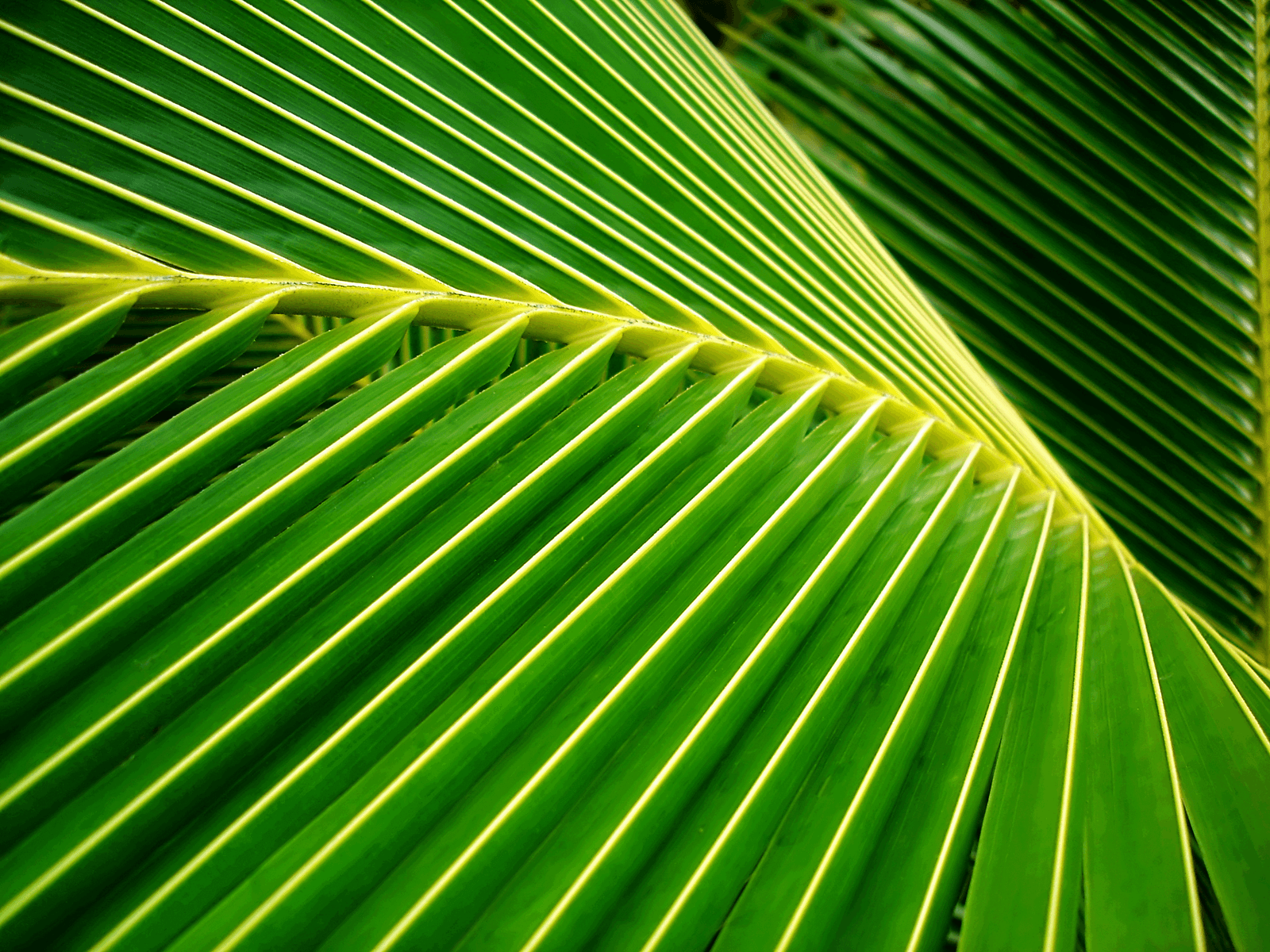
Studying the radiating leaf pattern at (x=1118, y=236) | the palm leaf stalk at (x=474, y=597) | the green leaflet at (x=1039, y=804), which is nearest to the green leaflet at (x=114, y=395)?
the palm leaf stalk at (x=474, y=597)

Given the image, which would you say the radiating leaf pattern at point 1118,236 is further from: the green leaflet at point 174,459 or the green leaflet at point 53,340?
the green leaflet at point 53,340

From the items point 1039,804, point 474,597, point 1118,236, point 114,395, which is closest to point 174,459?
point 114,395

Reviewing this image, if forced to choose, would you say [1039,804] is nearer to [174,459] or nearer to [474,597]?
[474,597]

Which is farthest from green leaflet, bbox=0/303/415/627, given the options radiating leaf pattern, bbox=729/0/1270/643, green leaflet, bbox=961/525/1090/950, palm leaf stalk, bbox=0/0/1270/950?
radiating leaf pattern, bbox=729/0/1270/643

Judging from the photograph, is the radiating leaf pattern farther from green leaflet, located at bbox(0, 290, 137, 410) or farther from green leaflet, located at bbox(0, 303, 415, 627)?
green leaflet, located at bbox(0, 290, 137, 410)

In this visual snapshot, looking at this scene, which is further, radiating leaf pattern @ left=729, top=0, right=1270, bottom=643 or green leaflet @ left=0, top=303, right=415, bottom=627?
radiating leaf pattern @ left=729, top=0, right=1270, bottom=643
